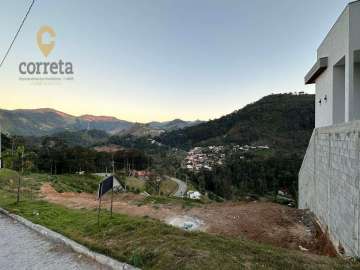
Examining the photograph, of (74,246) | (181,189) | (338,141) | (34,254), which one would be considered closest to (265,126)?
(181,189)

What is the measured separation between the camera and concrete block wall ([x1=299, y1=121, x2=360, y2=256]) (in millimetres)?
4926

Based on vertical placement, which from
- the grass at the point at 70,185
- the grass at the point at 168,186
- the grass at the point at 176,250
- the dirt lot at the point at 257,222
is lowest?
the grass at the point at 168,186

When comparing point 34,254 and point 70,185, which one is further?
point 70,185

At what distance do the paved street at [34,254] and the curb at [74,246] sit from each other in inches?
3.2

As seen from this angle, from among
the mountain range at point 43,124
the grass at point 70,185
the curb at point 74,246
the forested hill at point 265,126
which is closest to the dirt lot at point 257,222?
the curb at point 74,246

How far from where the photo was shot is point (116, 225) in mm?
5926

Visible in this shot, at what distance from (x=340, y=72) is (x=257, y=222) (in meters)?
6.09

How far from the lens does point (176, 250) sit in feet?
13.9

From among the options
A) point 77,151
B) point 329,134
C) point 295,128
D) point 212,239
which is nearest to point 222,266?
point 212,239

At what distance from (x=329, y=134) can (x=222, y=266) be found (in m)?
5.36

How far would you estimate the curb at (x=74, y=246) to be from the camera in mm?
4120

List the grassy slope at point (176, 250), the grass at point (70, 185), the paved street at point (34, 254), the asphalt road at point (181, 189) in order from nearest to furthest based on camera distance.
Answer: the grassy slope at point (176, 250) → the paved street at point (34, 254) → the grass at point (70, 185) → the asphalt road at point (181, 189)

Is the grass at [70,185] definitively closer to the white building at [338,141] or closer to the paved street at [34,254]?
the paved street at [34,254]

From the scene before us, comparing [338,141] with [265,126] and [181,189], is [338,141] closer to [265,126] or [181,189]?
[181,189]
